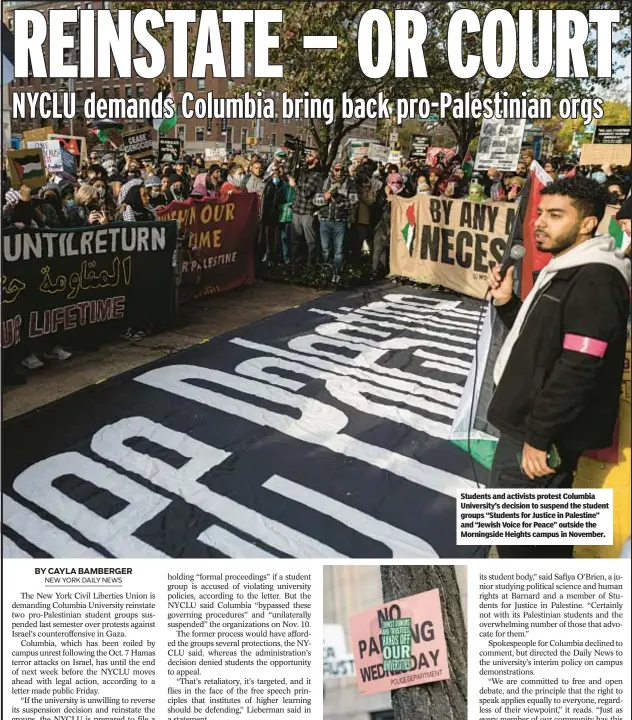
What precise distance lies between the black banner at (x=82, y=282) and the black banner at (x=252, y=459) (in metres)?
0.60

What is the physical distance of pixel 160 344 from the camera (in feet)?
14.7

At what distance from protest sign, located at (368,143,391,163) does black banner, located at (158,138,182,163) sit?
Answer: 2300 mm

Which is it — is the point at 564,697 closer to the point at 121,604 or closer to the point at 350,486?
the point at 350,486

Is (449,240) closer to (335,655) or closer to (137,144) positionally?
(137,144)

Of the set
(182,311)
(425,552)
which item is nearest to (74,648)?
(425,552)

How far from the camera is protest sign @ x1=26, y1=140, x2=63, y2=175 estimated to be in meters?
5.64

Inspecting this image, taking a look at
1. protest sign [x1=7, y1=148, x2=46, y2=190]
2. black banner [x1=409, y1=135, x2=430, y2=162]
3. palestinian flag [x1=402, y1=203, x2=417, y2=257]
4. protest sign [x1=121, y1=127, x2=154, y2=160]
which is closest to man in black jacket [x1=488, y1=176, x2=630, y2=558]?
protest sign [x1=7, y1=148, x2=46, y2=190]

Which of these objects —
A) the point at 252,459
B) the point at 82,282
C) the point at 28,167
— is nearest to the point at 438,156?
the point at 28,167

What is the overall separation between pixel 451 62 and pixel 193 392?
7.48ft

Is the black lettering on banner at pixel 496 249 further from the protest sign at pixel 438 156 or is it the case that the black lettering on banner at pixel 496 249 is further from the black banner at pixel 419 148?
the black banner at pixel 419 148

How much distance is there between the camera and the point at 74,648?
262 cm

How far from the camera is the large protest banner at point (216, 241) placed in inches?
216

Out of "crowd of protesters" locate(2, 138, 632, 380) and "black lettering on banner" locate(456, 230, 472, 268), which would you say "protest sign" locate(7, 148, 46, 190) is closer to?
"crowd of protesters" locate(2, 138, 632, 380)

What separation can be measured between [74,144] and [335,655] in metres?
6.21
